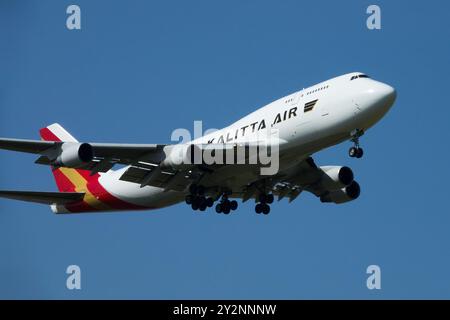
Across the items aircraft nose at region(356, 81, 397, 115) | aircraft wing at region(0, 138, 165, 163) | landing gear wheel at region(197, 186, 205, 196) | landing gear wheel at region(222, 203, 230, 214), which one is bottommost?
landing gear wheel at region(222, 203, 230, 214)

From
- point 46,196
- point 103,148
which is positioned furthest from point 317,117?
point 46,196

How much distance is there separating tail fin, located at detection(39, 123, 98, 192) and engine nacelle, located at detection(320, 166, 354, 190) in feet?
46.6

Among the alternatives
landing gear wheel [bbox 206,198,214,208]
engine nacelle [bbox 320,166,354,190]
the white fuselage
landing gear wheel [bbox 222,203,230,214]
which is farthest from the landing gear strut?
engine nacelle [bbox 320,166,354,190]

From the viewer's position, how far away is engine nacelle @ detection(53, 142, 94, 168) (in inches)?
1722

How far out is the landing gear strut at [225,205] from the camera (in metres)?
49.4

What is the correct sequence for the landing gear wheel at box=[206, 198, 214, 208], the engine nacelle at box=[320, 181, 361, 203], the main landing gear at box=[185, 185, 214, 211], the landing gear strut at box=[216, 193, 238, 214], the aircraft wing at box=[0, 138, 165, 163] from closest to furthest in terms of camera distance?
the aircraft wing at box=[0, 138, 165, 163] → the main landing gear at box=[185, 185, 214, 211] → the landing gear wheel at box=[206, 198, 214, 208] → the landing gear strut at box=[216, 193, 238, 214] → the engine nacelle at box=[320, 181, 361, 203]

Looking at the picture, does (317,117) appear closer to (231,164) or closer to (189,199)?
(231,164)

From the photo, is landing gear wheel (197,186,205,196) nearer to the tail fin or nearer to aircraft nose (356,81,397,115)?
the tail fin

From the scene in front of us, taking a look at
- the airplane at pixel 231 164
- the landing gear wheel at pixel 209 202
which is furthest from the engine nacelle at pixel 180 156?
the landing gear wheel at pixel 209 202

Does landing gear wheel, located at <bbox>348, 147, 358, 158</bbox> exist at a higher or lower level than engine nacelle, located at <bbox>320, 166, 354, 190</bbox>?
lower

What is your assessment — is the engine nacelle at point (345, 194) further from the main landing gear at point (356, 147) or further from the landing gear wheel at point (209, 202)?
the main landing gear at point (356, 147)

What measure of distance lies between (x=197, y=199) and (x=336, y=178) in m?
8.30

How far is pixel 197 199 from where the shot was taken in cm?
4781

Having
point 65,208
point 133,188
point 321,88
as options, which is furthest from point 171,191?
point 321,88
